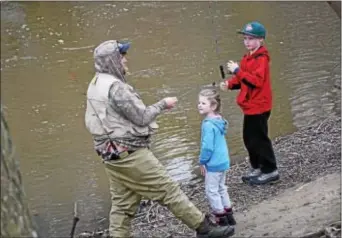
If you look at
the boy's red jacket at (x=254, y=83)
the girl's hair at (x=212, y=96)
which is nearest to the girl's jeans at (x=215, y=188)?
the girl's hair at (x=212, y=96)

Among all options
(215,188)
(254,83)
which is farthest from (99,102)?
(254,83)

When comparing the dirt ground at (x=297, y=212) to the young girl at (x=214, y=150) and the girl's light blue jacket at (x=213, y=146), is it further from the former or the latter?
the girl's light blue jacket at (x=213, y=146)

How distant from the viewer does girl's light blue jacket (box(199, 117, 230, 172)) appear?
18.9 ft

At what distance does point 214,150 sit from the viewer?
19.1ft

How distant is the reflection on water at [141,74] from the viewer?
8.84 m

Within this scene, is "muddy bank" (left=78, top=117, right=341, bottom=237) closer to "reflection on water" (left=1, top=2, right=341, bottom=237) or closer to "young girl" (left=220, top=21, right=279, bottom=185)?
"young girl" (left=220, top=21, right=279, bottom=185)

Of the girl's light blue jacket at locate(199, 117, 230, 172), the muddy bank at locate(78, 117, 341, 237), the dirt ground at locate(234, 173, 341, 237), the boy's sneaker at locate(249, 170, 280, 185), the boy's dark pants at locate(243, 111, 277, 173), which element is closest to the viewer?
the dirt ground at locate(234, 173, 341, 237)

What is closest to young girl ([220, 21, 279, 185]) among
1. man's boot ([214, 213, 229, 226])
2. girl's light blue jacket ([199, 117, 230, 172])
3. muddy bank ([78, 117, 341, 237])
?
muddy bank ([78, 117, 341, 237])

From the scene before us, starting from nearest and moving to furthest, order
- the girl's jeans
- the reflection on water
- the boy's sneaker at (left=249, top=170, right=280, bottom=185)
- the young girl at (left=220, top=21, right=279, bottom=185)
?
1. the girl's jeans
2. the young girl at (left=220, top=21, right=279, bottom=185)
3. the boy's sneaker at (left=249, top=170, right=280, bottom=185)
4. the reflection on water

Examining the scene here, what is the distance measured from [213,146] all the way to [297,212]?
2.91ft

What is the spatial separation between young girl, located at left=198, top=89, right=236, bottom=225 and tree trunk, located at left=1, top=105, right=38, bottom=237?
2.34 metres

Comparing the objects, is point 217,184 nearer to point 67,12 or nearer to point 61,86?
point 61,86

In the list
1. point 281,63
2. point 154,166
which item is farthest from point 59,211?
point 281,63

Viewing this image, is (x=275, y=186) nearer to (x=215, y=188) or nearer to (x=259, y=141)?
(x=259, y=141)
